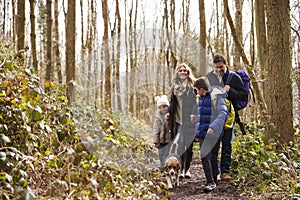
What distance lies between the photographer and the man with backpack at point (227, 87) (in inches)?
241

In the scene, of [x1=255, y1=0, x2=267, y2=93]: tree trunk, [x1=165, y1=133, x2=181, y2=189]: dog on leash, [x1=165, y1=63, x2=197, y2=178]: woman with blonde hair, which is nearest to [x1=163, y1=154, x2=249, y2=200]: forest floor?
[x1=165, y1=133, x2=181, y2=189]: dog on leash

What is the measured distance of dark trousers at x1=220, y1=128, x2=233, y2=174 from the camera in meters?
6.12

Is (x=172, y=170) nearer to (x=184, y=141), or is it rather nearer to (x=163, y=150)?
(x=184, y=141)

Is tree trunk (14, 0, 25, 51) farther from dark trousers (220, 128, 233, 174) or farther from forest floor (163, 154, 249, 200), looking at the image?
dark trousers (220, 128, 233, 174)

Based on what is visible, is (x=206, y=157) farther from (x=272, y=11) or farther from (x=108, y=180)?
(x=272, y=11)

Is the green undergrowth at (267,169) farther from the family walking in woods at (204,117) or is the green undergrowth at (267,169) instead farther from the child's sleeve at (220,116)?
the child's sleeve at (220,116)

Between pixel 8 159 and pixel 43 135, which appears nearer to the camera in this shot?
pixel 8 159

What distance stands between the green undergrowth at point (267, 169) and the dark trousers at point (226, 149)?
0.11m

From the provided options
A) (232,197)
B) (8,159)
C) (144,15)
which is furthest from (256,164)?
(144,15)

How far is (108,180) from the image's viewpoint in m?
3.87

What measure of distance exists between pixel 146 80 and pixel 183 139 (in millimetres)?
21551

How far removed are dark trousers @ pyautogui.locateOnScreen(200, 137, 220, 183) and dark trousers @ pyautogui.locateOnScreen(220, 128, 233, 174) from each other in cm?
22

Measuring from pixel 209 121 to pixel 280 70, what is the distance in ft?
4.95

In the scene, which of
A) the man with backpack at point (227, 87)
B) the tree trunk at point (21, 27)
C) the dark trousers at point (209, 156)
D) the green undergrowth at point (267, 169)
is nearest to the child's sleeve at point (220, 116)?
the dark trousers at point (209, 156)
